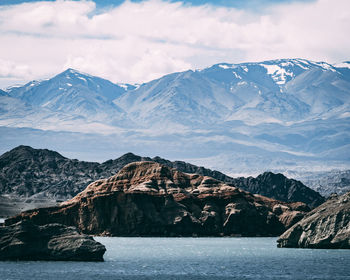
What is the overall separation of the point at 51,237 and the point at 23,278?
8.27 m

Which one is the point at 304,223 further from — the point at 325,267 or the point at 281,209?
the point at 281,209

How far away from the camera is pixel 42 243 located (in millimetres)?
91188

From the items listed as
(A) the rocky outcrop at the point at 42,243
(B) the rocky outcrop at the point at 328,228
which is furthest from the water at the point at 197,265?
(B) the rocky outcrop at the point at 328,228

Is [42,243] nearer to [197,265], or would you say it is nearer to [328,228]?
[197,265]

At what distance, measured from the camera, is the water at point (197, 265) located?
89500 millimetres

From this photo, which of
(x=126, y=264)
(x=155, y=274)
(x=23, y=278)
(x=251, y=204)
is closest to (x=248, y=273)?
(x=155, y=274)

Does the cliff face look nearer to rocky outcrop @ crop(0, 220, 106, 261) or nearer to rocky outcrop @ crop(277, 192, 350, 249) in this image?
rocky outcrop @ crop(277, 192, 350, 249)

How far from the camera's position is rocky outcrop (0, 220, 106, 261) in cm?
9056

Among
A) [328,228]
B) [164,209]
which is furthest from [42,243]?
[164,209]

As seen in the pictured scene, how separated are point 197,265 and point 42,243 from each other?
22354mm

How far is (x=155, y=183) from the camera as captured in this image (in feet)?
583

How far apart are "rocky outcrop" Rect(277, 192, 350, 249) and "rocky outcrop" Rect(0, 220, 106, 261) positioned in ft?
108

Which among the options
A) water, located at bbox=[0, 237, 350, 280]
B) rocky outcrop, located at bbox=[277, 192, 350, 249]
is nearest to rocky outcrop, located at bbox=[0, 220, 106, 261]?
water, located at bbox=[0, 237, 350, 280]

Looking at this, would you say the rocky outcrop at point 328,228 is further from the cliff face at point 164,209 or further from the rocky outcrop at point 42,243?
the cliff face at point 164,209
